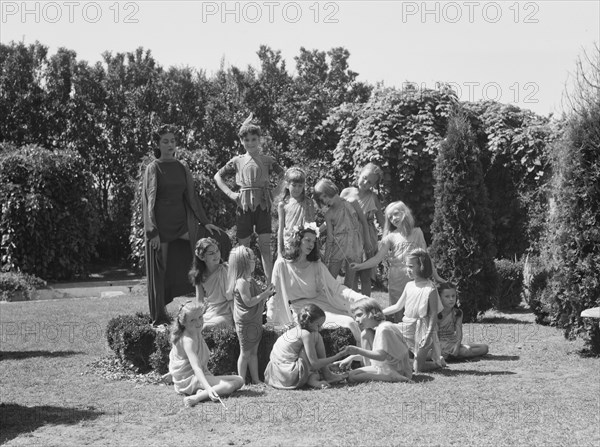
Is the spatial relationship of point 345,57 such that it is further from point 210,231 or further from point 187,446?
point 187,446

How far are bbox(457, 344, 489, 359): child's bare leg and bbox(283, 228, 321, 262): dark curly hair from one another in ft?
6.55

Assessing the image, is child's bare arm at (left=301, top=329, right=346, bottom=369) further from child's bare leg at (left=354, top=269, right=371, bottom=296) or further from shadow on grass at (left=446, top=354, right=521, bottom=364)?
child's bare leg at (left=354, top=269, right=371, bottom=296)

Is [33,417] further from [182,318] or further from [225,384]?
[225,384]

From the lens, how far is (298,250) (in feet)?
29.3

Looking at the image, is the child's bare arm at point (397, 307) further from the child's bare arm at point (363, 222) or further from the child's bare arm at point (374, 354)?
the child's bare arm at point (363, 222)

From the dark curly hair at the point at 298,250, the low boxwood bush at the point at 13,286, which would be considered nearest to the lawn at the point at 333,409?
the dark curly hair at the point at 298,250

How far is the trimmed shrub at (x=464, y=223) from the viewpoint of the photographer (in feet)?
43.2

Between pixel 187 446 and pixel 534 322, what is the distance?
324 inches

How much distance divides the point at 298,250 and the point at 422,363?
1.70m

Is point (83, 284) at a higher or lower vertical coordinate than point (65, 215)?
lower

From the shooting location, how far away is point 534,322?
13.0 m

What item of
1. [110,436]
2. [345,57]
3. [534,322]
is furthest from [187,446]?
[345,57]

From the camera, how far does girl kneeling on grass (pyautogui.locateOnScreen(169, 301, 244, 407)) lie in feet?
24.6

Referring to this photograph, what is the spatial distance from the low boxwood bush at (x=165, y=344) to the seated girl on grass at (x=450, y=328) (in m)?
1.31
